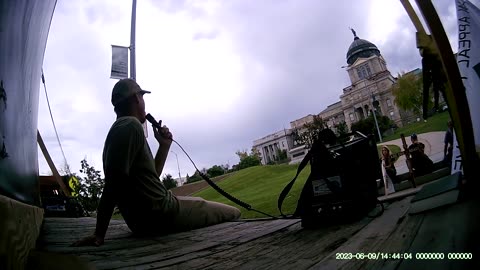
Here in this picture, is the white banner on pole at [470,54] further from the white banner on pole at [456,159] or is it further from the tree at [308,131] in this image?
the tree at [308,131]

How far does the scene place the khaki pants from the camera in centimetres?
182

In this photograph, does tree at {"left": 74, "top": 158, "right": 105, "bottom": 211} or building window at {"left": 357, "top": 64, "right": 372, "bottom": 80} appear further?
tree at {"left": 74, "top": 158, "right": 105, "bottom": 211}

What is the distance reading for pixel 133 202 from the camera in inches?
63.6

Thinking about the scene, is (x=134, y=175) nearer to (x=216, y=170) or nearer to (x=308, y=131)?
(x=308, y=131)

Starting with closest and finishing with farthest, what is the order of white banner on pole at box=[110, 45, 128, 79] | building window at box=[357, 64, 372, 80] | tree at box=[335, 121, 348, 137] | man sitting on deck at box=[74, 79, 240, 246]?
building window at box=[357, 64, 372, 80]
tree at box=[335, 121, 348, 137]
man sitting on deck at box=[74, 79, 240, 246]
white banner on pole at box=[110, 45, 128, 79]

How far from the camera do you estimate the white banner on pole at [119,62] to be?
2.67m

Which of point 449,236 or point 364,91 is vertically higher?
point 364,91

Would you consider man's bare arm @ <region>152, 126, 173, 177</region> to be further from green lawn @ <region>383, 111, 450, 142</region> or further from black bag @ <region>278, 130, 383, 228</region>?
green lawn @ <region>383, 111, 450, 142</region>

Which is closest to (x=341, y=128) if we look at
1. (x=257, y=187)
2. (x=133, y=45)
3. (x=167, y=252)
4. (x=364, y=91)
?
(x=364, y=91)

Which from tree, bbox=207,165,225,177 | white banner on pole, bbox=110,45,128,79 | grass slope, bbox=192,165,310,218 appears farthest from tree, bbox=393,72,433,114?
tree, bbox=207,165,225,177

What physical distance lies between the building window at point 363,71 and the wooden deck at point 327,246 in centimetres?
57

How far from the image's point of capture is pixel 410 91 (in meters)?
0.95

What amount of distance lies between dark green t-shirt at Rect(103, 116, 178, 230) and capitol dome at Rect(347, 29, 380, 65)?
1180 mm

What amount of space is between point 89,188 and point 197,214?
210 cm
